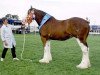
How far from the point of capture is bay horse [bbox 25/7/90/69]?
12.7 meters

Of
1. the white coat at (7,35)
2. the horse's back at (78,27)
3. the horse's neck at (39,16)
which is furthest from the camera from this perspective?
the horse's neck at (39,16)

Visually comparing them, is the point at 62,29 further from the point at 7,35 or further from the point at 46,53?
the point at 7,35

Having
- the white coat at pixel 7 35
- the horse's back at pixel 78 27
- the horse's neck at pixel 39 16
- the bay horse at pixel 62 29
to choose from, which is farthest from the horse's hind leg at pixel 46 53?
the horse's back at pixel 78 27

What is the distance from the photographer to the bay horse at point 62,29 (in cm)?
1270

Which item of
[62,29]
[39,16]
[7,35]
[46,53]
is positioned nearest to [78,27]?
[62,29]

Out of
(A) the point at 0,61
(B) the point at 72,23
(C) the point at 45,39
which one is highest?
(B) the point at 72,23

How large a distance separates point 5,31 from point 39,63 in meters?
1.95

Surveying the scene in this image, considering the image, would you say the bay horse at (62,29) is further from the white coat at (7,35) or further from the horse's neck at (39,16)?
the white coat at (7,35)

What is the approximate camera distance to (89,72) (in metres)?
11.7

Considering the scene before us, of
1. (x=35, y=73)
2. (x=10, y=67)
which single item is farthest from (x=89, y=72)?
(x=10, y=67)

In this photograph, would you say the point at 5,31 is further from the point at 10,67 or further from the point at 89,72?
the point at 89,72

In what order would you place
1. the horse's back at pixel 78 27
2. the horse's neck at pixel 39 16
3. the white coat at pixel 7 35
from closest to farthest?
the horse's back at pixel 78 27
the white coat at pixel 7 35
the horse's neck at pixel 39 16

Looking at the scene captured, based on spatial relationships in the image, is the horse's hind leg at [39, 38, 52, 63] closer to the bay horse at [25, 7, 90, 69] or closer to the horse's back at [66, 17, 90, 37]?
the bay horse at [25, 7, 90, 69]

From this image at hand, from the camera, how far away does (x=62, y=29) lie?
13250mm
